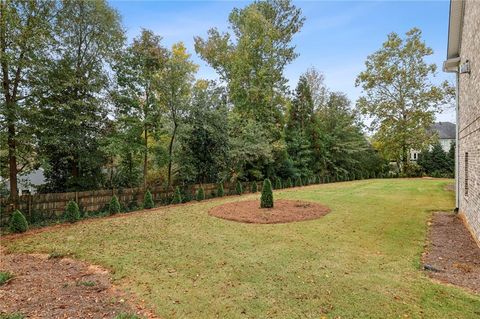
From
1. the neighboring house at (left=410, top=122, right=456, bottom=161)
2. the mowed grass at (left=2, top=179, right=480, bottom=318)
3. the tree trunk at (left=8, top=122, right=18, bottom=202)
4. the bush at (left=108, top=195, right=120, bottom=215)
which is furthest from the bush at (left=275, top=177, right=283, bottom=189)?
the neighboring house at (left=410, top=122, right=456, bottom=161)

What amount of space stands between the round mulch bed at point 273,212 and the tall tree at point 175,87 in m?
5.85

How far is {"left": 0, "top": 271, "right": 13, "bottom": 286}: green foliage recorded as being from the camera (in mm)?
5283

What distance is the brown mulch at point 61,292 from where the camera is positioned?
4.20m

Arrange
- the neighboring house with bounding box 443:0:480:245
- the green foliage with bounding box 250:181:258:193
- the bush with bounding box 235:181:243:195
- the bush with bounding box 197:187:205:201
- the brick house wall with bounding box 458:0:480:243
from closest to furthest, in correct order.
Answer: the brick house wall with bounding box 458:0:480:243
the neighboring house with bounding box 443:0:480:245
the bush with bounding box 197:187:205:201
the bush with bounding box 235:181:243:195
the green foliage with bounding box 250:181:258:193

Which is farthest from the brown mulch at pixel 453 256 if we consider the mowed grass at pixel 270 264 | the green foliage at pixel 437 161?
the green foliage at pixel 437 161

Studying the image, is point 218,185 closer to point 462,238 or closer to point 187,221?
point 187,221

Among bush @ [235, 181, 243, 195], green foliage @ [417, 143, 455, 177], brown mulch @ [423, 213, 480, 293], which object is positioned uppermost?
green foliage @ [417, 143, 455, 177]

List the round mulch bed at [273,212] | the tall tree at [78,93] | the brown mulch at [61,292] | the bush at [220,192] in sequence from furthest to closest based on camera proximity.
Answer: the bush at [220,192] < the tall tree at [78,93] < the round mulch bed at [273,212] < the brown mulch at [61,292]

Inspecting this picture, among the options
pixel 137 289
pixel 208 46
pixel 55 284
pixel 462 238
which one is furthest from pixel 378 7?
pixel 208 46

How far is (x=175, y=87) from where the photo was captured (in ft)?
53.0

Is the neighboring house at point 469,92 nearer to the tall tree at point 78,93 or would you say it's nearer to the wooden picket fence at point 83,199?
the wooden picket fence at point 83,199

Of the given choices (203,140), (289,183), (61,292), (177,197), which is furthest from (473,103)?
(289,183)

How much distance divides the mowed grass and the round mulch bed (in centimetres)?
60

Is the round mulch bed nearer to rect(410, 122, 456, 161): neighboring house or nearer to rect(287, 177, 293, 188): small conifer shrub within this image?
rect(287, 177, 293, 188): small conifer shrub
